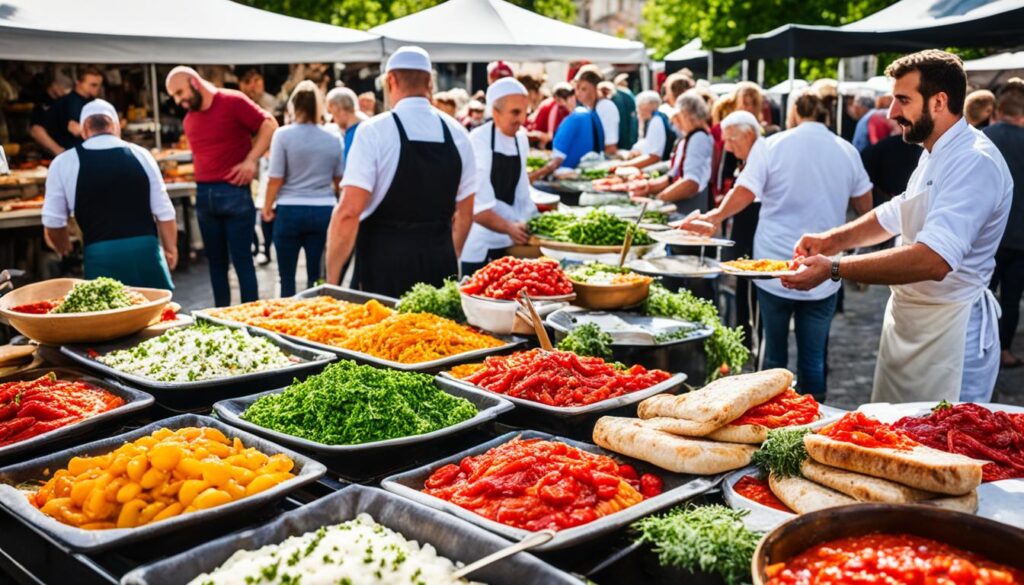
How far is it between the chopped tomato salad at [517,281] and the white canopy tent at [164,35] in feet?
15.7

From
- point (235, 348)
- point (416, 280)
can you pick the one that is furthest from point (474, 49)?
point (235, 348)

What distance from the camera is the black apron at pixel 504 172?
19.7ft

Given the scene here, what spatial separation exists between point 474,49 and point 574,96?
1818mm

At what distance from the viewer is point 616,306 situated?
4.23 m

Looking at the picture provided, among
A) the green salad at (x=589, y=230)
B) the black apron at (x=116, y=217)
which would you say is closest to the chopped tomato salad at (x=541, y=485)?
the green salad at (x=589, y=230)

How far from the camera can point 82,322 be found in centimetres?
364

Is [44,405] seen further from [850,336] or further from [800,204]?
[850,336]

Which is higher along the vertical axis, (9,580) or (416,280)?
(416,280)

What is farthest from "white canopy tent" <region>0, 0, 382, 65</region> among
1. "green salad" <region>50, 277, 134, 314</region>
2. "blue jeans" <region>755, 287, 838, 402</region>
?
"blue jeans" <region>755, 287, 838, 402</region>

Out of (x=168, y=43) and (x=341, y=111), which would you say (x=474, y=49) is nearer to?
(x=341, y=111)

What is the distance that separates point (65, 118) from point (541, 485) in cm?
903

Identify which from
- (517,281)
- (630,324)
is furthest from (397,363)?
(630,324)

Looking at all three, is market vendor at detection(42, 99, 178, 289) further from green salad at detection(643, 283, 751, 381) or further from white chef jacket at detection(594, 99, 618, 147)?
white chef jacket at detection(594, 99, 618, 147)

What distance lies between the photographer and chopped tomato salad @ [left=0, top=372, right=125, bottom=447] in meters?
2.80
